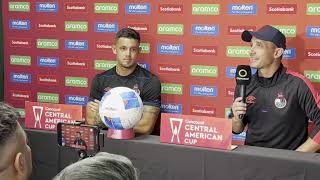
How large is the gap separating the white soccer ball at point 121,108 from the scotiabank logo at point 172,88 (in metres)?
1.86

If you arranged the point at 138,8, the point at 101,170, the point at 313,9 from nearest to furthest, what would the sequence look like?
the point at 101,170, the point at 313,9, the point at 138,8

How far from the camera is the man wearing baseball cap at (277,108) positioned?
8.66 feet

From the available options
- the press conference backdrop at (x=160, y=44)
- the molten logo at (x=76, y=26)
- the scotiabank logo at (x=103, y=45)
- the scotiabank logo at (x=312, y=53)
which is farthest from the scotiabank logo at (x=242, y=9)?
the molten logo at (x=76, y=26)

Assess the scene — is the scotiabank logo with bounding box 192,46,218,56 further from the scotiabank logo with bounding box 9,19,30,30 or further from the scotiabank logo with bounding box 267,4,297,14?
the scotiabank logo with bounding box 9,19,30,30

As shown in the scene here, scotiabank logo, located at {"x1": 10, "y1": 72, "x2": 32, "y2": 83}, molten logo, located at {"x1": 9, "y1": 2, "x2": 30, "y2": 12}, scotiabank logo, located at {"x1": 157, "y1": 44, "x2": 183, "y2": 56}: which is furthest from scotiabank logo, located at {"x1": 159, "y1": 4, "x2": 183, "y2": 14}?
scotiabank logo, located at {"x1": 10, "y1": 72, "x2": 32, "y2": 83}

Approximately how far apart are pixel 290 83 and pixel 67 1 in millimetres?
2330

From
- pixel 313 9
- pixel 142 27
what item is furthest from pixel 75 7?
pixel 313 9

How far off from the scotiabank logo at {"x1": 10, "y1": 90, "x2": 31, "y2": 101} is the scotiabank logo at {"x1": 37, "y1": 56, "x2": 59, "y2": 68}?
1.08 ft

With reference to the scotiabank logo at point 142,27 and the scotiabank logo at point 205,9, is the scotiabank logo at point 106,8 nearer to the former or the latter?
the scotiabank logo at point 142,27

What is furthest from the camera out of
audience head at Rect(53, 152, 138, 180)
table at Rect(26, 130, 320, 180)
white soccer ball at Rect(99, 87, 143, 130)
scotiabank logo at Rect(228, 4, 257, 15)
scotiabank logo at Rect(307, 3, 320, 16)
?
scotiabank logo at Rect(228, 4, 257, 15)

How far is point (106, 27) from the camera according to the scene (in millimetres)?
4062

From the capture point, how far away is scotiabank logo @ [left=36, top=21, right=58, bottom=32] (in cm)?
430

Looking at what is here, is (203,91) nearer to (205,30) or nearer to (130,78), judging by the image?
(205,30)

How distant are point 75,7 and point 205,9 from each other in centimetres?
124
